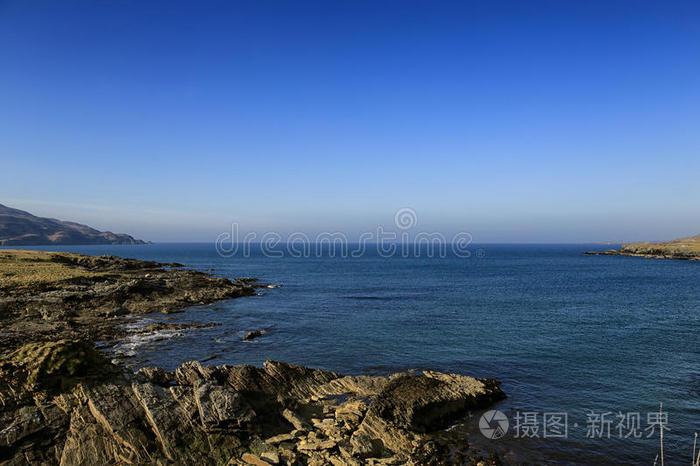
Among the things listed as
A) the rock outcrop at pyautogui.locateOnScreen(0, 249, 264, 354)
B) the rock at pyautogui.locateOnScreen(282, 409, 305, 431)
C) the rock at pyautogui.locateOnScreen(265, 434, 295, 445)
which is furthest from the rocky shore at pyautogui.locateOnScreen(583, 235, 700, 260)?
the rock at pyautogui.locateOnScreen(265, 434, 295, 445)

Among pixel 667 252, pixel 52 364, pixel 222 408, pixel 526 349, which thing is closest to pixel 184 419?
pixel 222 408

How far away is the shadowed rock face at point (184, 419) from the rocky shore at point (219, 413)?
0.04 m

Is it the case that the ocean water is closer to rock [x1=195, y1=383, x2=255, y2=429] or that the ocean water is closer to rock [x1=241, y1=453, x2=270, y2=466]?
rock [x1=241, y1=453, x2=270, y2=466]

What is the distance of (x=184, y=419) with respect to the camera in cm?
1633

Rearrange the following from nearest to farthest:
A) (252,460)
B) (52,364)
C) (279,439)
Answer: (252,460) → (279,439) → (52,364)

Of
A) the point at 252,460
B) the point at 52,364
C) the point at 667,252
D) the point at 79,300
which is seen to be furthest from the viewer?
the point at 667,252

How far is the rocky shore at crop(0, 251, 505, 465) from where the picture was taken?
14.9 metres

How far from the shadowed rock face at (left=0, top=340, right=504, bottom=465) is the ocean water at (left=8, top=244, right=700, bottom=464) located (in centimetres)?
368

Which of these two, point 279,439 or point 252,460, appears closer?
point 252,460

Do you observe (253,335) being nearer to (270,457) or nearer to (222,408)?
(222,408)

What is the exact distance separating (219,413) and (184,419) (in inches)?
58.9

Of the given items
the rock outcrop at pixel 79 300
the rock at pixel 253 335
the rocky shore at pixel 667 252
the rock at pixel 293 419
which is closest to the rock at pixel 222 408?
the rock at pixel 293 419

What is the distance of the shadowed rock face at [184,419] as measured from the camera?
1480 centimetres

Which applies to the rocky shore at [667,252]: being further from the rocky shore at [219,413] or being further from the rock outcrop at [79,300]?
the rocky shore at [219,413]
